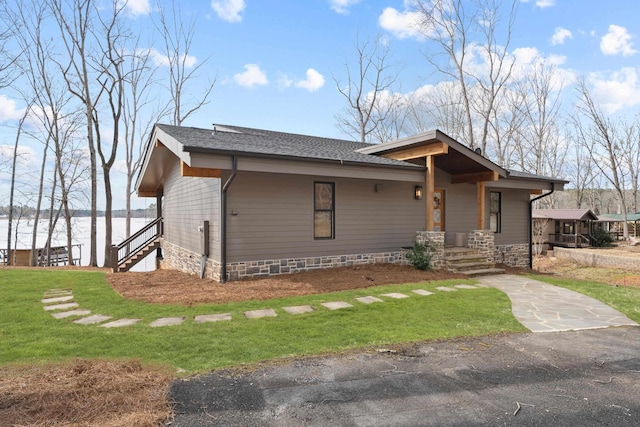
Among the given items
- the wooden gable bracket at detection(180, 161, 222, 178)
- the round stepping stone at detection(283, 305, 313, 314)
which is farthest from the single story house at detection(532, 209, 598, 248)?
the wooden gable bracket at detection(180, 161, 222, 178)

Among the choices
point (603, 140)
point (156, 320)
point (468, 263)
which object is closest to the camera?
point (156, 320)

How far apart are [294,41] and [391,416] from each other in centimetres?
1664

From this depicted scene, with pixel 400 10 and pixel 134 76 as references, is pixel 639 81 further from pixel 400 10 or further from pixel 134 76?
pixel 134 76

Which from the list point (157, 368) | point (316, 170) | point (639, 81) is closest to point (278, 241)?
point (316, 170)

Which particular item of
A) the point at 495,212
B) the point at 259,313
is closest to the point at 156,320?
the point at 259,313

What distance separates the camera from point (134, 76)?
854 inches

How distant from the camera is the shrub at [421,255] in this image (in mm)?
9727

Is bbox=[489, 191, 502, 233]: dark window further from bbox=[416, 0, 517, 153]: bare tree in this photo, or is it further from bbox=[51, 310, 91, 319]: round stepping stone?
bbox=[51, 310, 91, 319]: round stepping stone

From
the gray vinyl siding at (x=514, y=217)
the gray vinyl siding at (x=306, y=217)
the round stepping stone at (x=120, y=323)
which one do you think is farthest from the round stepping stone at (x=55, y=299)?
the gray vinyl siding at (x=514, y=217)

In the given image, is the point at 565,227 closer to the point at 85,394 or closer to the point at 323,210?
the point at 323,210

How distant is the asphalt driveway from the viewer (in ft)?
8.63

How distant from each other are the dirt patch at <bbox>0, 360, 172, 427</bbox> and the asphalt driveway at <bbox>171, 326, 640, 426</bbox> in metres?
0.23

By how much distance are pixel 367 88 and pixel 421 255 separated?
1757 centimetres

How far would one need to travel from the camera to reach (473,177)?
1110 centimetres
